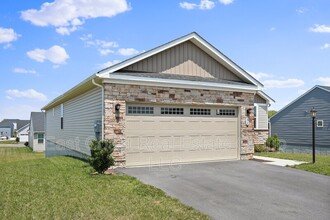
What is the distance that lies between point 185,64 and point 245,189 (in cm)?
658

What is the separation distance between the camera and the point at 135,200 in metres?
6.36

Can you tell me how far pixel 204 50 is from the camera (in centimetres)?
1309

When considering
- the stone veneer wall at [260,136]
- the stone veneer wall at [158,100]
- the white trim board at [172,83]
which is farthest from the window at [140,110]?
the stone veneer wall at [260,136]

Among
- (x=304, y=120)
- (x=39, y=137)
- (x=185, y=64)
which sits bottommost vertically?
(x=39, y=137)

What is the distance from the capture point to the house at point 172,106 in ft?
35.2

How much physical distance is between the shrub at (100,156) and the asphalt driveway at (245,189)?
88 cm

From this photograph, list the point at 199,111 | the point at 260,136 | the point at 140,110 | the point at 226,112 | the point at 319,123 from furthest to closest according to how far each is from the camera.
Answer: the point at 319,123 → the point at 260,136 → the point at 226,112 → the point at 199,111 → the point at 140,110

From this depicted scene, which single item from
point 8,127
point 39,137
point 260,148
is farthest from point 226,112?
point 8,127

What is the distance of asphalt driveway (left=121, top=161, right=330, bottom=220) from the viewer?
5812mm

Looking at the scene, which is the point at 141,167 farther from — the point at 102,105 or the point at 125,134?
the point at 102,105

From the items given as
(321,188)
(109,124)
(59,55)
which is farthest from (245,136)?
(59,55)

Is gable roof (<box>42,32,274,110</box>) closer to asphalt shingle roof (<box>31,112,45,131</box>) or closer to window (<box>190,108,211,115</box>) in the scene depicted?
window (<box>190,108,211,115</box>)

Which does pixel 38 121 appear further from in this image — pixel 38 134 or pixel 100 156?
pixel 100 156

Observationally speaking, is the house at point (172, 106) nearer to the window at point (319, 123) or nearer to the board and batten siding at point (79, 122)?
the board and batten siding at point (79, 122)
